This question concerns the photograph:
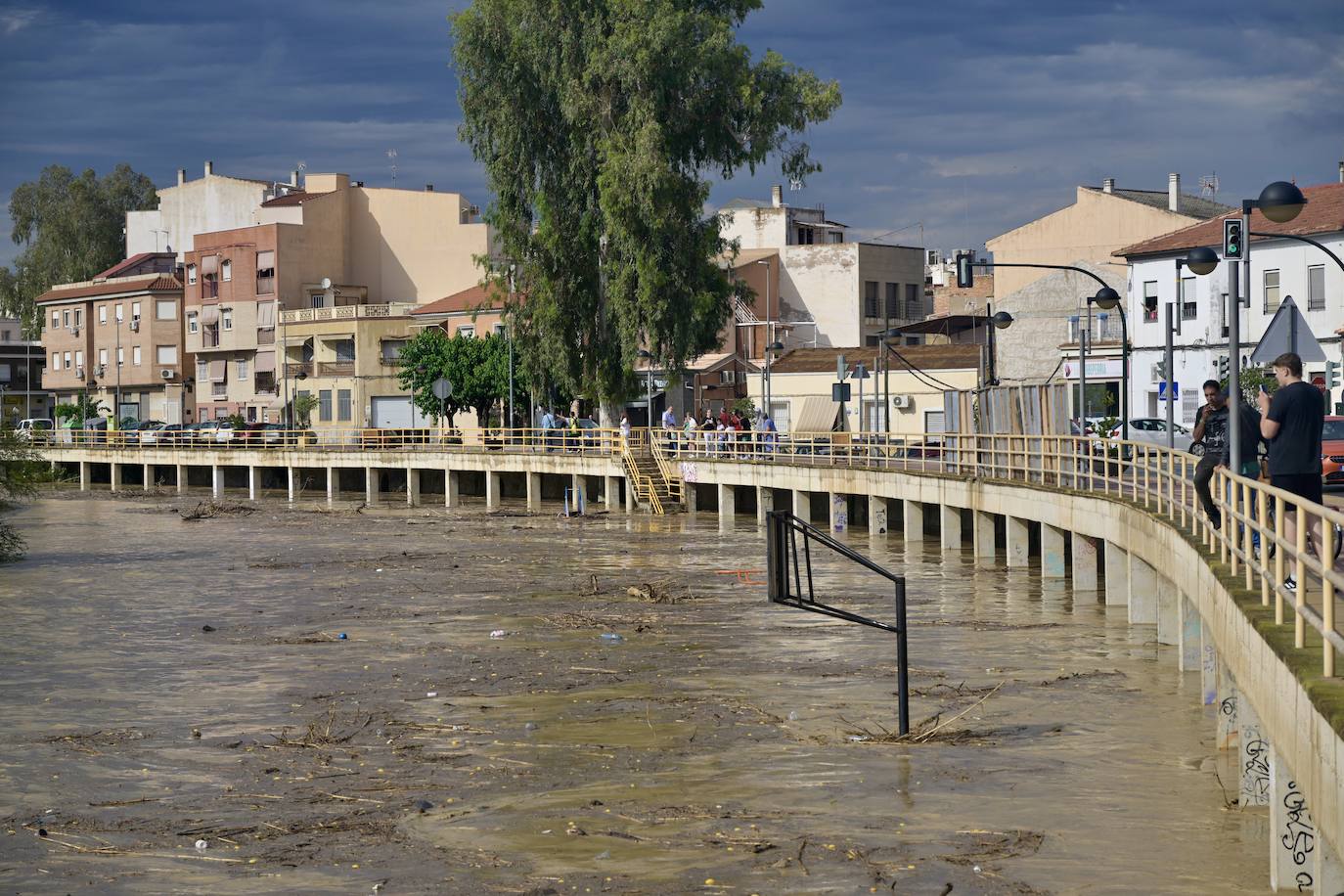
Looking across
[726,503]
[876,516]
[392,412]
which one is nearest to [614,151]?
[726,503]

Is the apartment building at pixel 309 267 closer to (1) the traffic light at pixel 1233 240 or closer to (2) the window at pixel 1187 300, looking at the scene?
(2) the window at pixel 1187 300

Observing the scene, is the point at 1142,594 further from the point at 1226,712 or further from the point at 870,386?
the point at 870,386

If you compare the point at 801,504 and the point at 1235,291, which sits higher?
the point at 1235,291

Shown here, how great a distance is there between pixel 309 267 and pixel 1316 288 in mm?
52307

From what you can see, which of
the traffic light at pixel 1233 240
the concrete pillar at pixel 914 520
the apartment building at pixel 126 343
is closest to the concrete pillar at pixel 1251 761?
the traffic light at pixel 1233 240

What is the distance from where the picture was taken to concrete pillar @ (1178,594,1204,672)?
1727cm

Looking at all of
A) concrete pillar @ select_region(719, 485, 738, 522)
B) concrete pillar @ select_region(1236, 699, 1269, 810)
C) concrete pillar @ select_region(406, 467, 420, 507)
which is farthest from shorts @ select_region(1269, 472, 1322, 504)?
concrete pillar @ select_region(406, 467, 420, 507)

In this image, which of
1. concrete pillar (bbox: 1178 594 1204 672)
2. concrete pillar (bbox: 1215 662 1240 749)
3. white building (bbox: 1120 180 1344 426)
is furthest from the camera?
white building (bbox: 1120 180 1344 426)

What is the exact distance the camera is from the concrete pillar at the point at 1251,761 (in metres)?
11.4

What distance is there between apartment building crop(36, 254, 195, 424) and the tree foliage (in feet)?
91.3

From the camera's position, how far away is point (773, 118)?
4316 cm

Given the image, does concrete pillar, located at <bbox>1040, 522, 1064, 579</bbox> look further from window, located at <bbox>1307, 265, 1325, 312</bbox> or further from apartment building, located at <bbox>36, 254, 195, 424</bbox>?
apartment building, located at <bbox>36, 254, 195, 424</bbox>

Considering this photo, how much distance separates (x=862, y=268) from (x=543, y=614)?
53.8 m

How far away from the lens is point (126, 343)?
9350cm
